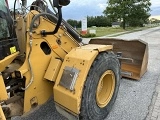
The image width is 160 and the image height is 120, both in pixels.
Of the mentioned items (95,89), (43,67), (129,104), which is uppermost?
(43,67)

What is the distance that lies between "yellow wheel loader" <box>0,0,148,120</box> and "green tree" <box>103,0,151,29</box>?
96.5ft

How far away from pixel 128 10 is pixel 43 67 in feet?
102

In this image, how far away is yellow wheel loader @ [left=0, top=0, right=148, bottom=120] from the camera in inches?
93.9

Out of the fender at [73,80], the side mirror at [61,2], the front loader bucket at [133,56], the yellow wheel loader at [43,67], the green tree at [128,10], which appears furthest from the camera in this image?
the green tree at [128,10]

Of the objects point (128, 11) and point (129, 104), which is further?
point (128, 11)

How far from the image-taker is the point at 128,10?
31812mm

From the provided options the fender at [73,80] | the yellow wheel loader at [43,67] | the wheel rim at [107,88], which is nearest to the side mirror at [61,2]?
the yellow wheel loader at [43,67]

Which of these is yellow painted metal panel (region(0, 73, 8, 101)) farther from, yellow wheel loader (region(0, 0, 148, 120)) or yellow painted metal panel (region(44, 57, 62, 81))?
yellow painted metal panel (region(44, 57, 62, 81))

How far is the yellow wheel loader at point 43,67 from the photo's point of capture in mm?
2385

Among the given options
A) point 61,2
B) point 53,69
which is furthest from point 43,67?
point 61,2

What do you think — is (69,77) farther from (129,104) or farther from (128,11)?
(128,11)

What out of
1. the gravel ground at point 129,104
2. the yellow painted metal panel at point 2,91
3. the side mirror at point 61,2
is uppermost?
the side mirror at point 61,2

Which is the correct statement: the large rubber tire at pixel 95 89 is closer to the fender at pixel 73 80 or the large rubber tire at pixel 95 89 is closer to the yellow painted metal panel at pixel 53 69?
the fender at pixel 73 80

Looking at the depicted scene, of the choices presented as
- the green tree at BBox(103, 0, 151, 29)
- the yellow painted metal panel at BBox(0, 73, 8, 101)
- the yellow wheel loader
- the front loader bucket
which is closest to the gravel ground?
the front loader bucket
